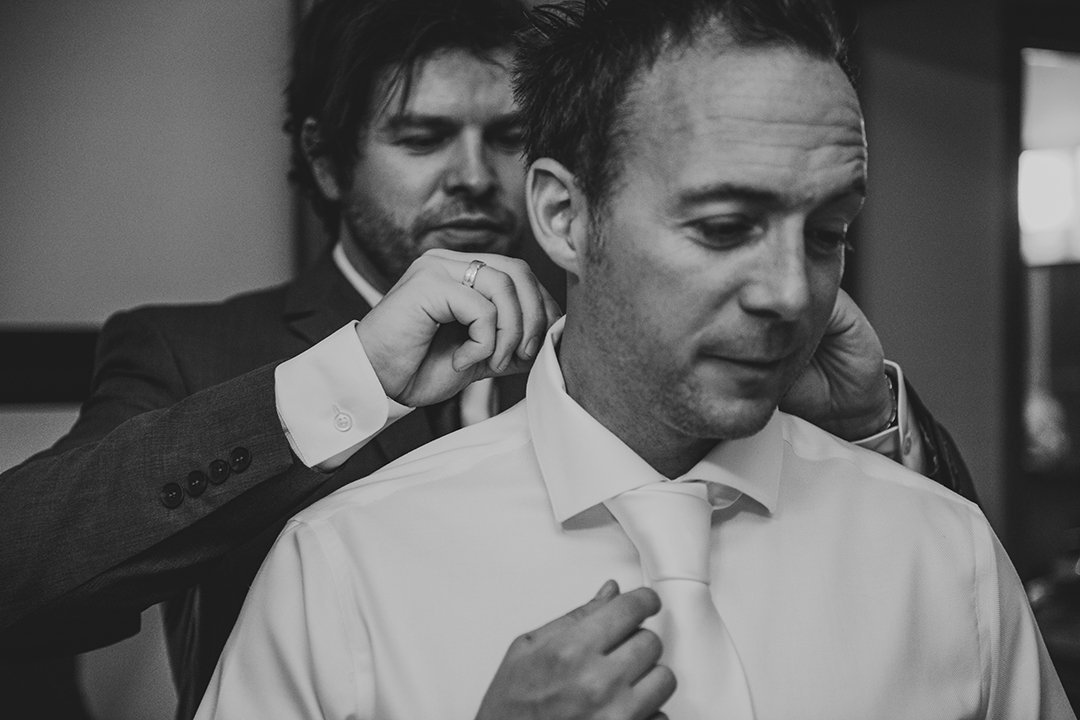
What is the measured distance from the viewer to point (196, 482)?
128cm

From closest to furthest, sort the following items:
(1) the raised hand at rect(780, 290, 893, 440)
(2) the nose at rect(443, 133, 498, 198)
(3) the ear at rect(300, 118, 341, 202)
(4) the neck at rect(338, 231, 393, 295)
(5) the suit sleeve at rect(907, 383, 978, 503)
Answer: (1) the raised hand at rect(780, 290, 893, 440), (5) the suit sleeve at rect(907, 383, 978, 503), (2) the nose at rect(443, 133, 498, 198), (4) the neck at rect(338, 231, 393, 295), (3) the ear at rect(300, 118, 341, 202)

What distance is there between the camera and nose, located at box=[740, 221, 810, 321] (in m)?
1.08

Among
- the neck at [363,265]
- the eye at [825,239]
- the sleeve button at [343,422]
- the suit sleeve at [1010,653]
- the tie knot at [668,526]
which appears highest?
the eye at [825,239]

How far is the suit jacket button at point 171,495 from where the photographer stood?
1.28 meters

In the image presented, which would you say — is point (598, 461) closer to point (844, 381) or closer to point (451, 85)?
point (844, 381)

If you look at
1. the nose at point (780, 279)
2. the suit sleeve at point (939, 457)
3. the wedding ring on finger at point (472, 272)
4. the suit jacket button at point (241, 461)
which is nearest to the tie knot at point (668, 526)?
the nose at point (780, 279)

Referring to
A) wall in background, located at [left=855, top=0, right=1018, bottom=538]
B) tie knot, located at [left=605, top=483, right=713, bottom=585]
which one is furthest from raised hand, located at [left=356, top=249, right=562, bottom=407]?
wall in background, located at [left=855, top=0, right=1018, bottom=538]

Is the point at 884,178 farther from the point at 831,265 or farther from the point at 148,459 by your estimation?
the point at 148,459

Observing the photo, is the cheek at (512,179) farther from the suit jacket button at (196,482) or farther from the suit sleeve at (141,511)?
the suit jacket button at (196,482)

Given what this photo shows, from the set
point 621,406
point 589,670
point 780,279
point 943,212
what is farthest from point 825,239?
point 943,212

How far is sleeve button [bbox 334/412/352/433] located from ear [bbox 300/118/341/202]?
2.54 feet

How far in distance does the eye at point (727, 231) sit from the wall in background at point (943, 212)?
7.41 ft

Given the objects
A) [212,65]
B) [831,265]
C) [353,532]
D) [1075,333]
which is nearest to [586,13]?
[831,265]

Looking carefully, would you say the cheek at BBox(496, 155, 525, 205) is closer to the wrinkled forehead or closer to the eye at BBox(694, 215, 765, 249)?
the wrinkled forehead
